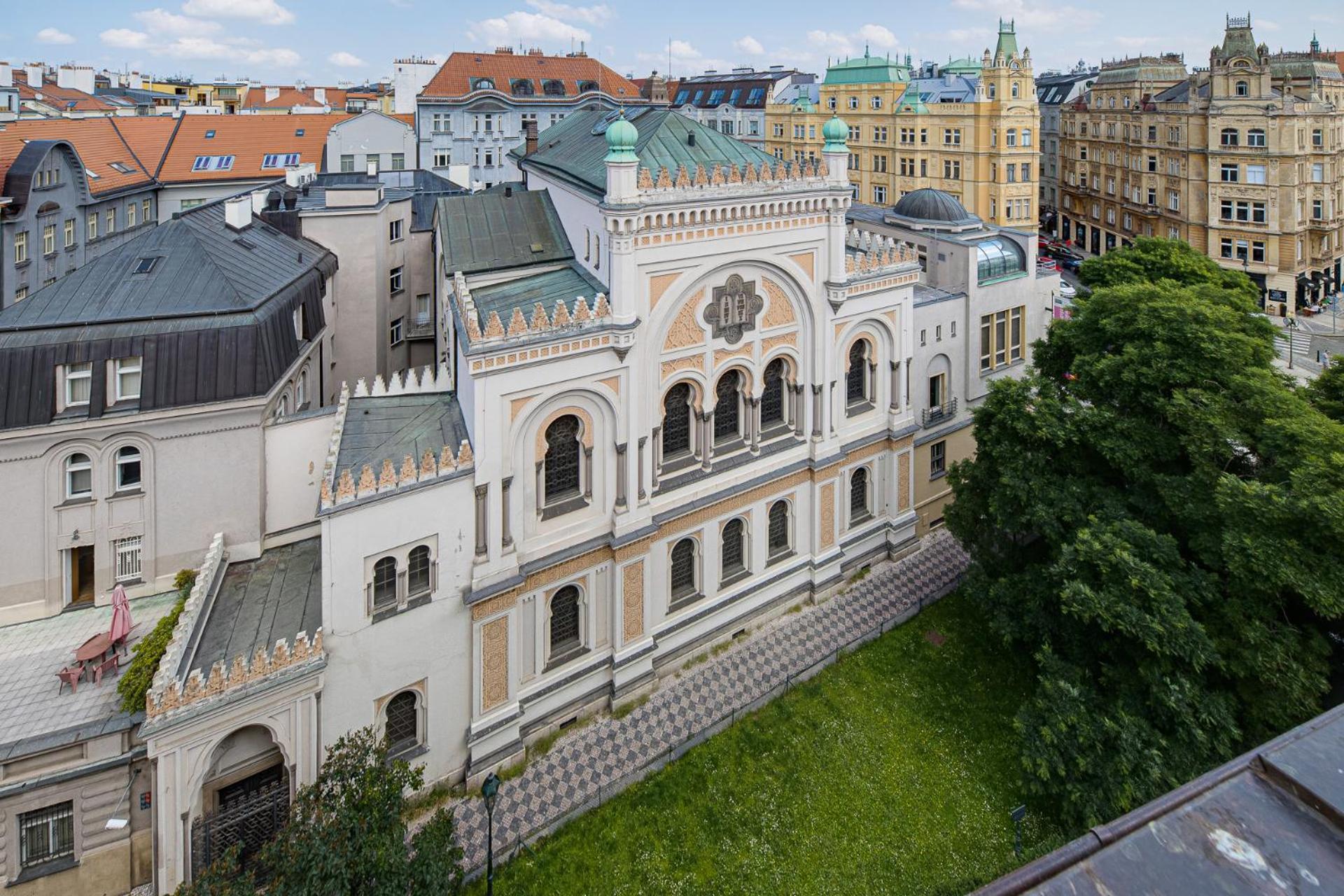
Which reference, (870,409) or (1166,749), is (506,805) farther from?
(870,409)

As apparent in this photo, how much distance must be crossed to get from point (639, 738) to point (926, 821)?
9.63 m

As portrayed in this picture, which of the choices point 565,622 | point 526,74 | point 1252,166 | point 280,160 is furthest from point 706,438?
Result: point 526,74

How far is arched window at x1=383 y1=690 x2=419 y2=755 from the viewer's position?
78.6 feet

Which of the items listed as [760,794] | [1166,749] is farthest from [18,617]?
[1166,749]

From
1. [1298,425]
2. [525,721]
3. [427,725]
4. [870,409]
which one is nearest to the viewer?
[1298,425]

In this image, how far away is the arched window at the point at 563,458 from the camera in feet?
86.6

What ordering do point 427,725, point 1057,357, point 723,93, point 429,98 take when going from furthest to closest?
1. point 723,93
2. point 429,98
3. point 1057,357
4. point 427,725

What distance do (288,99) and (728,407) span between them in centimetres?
10372

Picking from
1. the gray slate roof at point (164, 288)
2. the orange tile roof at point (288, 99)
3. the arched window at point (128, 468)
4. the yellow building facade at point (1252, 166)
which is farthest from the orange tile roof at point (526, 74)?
the arched window at point (128, 468)

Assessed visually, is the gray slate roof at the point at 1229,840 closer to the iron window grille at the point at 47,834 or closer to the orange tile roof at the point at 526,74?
the iron window grille at the point at 47,834

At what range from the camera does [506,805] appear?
2477 centimetres

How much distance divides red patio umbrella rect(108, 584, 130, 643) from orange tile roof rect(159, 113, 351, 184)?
174 feet

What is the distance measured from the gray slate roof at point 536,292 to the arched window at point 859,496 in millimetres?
15225

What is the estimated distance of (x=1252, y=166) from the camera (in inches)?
2699
